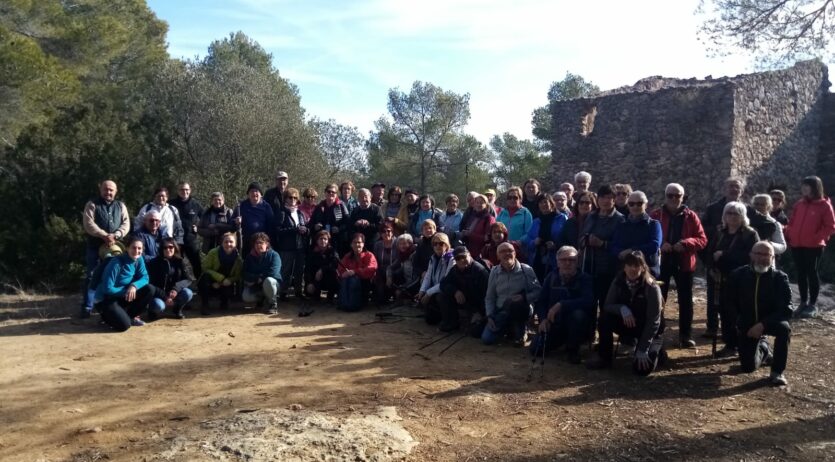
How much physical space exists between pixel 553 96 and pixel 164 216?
75.5ft

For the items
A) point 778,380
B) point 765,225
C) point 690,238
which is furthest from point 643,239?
point 778,380

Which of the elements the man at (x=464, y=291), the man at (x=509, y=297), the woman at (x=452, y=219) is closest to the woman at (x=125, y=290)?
the man at (x=464, y=291)

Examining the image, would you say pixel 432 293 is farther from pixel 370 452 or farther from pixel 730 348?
pixel 370 452

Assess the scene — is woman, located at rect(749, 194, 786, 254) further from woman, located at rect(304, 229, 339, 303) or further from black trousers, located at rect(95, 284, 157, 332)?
black trousers, located at rect(95, 284, 157, 332)

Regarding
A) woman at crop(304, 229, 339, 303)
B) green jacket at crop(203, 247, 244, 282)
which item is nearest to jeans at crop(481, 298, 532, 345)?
woman at crop(304, 229, 339, 303)

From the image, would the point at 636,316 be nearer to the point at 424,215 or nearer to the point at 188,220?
the point at 424,215

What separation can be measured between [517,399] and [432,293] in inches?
→ 100

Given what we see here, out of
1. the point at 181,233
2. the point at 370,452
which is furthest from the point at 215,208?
the point at 370,452

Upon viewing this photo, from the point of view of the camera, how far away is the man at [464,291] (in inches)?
287

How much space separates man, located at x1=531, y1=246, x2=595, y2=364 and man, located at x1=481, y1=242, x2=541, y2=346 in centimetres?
38

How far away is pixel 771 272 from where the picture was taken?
5.71 m

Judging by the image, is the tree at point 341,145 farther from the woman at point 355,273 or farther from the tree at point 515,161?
the woman at point 355,273

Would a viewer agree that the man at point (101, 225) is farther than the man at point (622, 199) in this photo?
Yes

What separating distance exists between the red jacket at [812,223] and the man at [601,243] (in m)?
2.79
